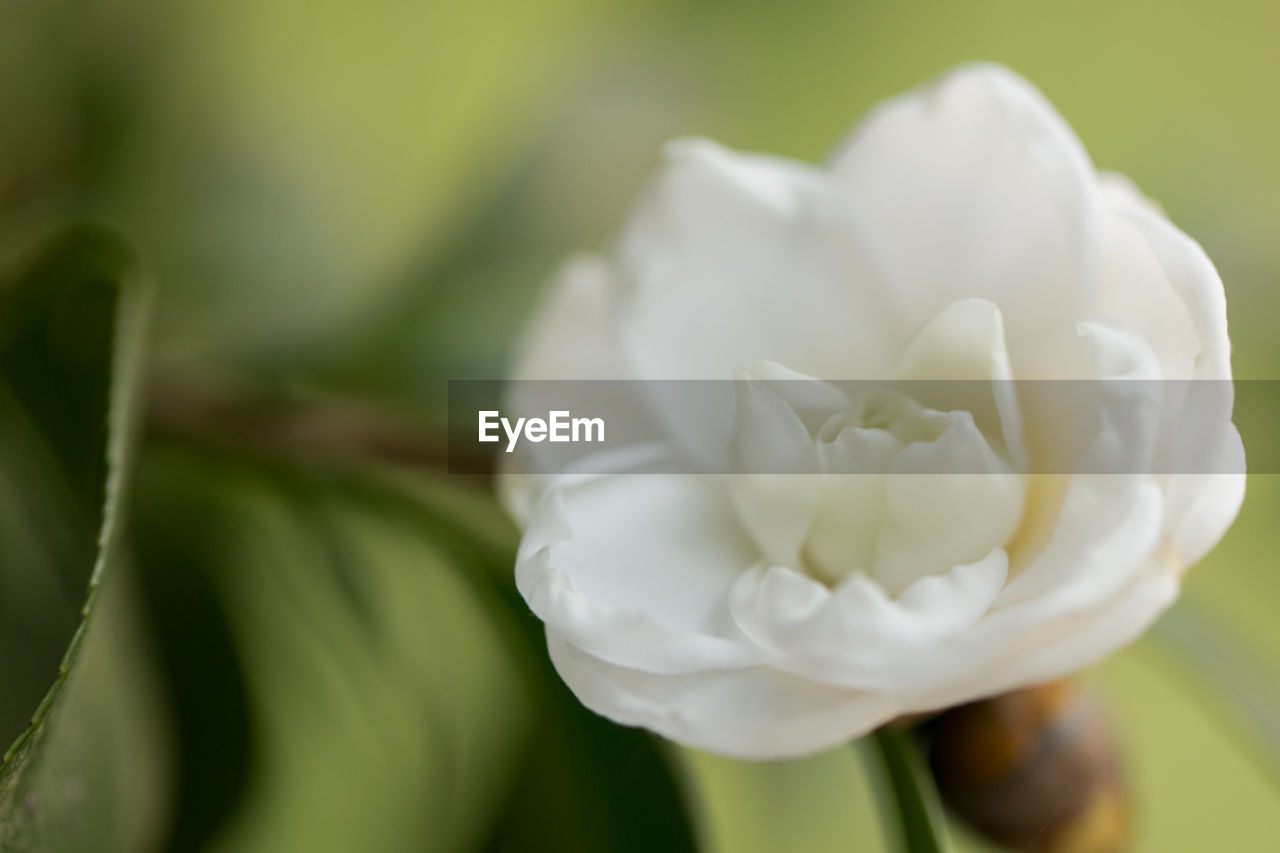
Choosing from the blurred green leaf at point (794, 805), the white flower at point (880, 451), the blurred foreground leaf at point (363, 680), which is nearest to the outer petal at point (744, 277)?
the white flower at point (880, 451)

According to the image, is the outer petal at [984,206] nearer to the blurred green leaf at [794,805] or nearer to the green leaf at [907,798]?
the green leaf at [907,798]

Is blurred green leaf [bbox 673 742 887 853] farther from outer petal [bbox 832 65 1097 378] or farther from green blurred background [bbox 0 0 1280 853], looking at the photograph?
outer petal [bbox 832 65 1097 378]

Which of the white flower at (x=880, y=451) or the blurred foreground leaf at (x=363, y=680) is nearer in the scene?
the white flower at (x=880, y=451)

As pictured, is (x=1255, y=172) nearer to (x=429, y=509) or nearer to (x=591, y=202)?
(x=591, y=202)

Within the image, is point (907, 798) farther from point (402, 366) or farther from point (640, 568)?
point (402, 366)

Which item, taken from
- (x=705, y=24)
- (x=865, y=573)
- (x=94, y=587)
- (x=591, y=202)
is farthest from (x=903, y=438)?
(x=705, y=24)

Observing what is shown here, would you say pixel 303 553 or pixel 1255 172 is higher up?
pixel 1255 172

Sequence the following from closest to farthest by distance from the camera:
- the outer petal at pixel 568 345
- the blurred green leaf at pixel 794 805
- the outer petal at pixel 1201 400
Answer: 1. the outer petal at pixel 1201 400
2. the outer petal at pixel 568 345
3. the blurred green leaf at pixel 794 805
